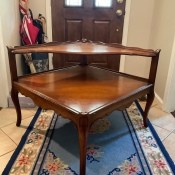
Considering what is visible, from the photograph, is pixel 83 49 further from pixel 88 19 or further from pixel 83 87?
pixel 88 19

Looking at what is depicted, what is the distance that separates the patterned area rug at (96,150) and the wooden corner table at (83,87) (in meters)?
0.18

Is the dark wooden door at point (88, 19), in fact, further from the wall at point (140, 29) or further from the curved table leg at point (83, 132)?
the curved table leg at point (83, 132)

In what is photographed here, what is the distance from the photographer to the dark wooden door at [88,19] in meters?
2.56

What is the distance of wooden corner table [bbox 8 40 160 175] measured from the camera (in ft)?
3.91

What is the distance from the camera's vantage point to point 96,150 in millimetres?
1529

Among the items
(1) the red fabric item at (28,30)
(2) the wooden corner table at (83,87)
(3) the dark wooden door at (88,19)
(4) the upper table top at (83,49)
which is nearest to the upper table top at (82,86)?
(2) the wooden corner table at (83,87)

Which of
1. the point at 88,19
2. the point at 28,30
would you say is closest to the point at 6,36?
the point at 28,30

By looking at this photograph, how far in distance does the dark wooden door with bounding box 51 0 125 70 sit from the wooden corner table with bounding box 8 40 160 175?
86 cm

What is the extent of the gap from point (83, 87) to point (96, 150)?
1.59ft

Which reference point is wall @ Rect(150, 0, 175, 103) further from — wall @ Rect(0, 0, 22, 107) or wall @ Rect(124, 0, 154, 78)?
wall @ Rect(0, 0, 22, 107)

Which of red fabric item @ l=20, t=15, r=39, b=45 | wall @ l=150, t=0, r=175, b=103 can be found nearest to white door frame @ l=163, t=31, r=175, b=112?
wall @ l=150, t=0, r=175, b=103

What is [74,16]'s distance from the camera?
2.61m

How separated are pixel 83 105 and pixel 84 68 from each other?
0.81 m

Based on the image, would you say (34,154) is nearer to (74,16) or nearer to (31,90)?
(31,90)
